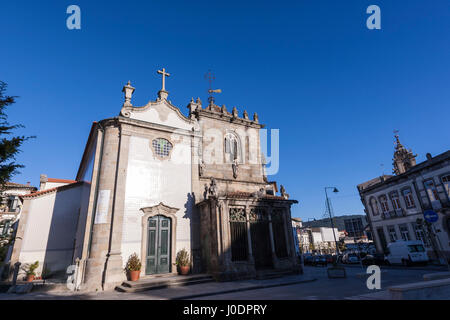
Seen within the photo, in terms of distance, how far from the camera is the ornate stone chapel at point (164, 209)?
13133mm

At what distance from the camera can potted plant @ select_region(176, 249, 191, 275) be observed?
1385 cm

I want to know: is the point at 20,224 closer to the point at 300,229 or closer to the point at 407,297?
the point at 407,297

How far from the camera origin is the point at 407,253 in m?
20.4

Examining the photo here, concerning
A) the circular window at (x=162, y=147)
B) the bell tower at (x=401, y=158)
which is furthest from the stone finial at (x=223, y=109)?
the bell tower at (x=401, y=158)

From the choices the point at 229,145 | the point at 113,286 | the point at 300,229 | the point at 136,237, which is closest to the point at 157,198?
the point at 136,237

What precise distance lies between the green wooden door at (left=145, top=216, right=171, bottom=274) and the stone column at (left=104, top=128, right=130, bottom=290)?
4.87ft

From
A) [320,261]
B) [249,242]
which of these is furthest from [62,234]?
[320,261]

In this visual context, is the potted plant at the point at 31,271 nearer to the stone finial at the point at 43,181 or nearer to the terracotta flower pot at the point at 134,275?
the terracotta flower pot at the point at 134,275

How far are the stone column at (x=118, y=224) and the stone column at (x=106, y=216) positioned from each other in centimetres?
24

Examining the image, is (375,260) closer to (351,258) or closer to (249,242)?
(351,258)

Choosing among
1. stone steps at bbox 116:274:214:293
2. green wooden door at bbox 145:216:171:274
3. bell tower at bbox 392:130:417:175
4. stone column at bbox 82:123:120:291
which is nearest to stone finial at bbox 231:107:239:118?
stone column at bbox 82:123:120:291

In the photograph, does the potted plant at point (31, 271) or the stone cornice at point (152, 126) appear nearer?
the potted plant at point (31, 271)

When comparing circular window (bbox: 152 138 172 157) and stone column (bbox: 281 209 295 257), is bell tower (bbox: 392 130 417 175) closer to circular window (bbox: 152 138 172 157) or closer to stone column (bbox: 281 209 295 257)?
stone column (bbox: 281 209 295 257)

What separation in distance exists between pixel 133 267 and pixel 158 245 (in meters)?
1.93
